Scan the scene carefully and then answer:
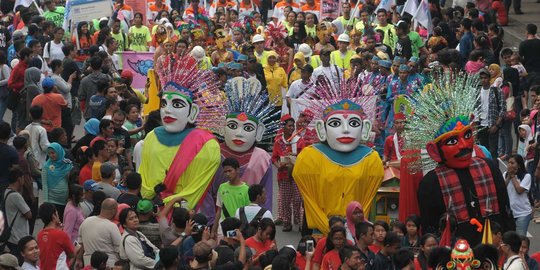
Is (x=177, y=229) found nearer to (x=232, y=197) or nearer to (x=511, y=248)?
(x=232, y=197)

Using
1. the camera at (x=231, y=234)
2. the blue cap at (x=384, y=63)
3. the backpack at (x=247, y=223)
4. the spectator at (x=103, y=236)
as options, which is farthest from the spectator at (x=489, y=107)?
the spectator at (x=103, y=236)

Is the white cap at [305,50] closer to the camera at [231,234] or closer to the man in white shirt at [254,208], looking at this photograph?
the man in white shirt at [254,208]

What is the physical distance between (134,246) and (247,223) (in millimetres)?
1438

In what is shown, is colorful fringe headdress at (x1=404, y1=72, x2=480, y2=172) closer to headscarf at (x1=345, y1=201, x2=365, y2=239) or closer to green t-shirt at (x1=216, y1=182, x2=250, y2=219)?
headscarf at (x1=345, y1=201, x2=365, y2=239)

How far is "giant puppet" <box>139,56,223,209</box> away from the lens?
18.1 metres

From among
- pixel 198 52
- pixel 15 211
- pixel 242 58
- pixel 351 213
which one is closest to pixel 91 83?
pixel 198 52

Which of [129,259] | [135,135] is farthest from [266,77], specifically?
[129,259]

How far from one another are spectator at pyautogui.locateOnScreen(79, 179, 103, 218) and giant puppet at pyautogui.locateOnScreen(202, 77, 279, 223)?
4.84 ft

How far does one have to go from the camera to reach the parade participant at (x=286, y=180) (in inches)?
798

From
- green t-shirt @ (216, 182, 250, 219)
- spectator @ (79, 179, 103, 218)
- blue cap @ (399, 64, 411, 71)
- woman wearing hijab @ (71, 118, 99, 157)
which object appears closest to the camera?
spectator @ (79, 179, 103, 218)

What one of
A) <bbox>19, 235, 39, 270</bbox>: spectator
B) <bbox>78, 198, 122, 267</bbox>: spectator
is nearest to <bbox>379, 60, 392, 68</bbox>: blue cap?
<bbox>78, 198, 122, 267</bbox>: spectator

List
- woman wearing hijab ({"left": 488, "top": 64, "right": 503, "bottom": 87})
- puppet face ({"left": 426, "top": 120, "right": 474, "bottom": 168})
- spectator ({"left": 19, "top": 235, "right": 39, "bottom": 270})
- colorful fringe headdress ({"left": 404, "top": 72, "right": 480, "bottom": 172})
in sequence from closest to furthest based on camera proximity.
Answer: spectator ({"left": 19, "top": 235, "right": 39, "bottom": 270}) → puppet face ({"left": 426, "top": 120, "right": 474, "bottom": 168}) → colorful fringe headdress ({"left": 404, "top": 72, "right": 480, "bottom": 172}) → woman wearing hijab ({"left": 488, "top": 64, "right": 503, "bottom": 87})

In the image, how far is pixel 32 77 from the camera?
927 inches

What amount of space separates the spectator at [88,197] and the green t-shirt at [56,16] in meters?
14.5
